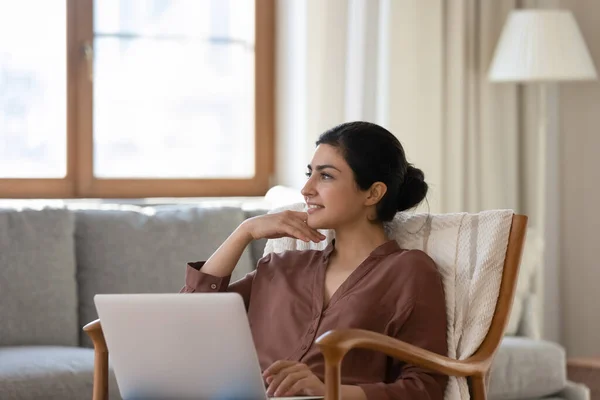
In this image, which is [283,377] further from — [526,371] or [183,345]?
[526,371]

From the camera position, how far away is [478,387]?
82.4 inches

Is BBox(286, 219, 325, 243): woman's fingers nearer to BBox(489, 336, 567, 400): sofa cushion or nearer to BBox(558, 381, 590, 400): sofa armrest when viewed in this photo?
BBox(489, 336, 567, 400): sofa cushion

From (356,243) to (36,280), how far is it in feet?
4.05

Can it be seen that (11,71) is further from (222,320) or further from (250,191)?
(222,320)

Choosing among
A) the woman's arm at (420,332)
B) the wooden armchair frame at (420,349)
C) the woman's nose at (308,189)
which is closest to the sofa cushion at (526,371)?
the wooden armchair frame at (420,349)

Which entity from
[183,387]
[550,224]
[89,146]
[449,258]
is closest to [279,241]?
[449,258]

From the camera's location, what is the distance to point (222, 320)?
1740 mm

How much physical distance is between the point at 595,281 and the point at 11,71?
2532 mm

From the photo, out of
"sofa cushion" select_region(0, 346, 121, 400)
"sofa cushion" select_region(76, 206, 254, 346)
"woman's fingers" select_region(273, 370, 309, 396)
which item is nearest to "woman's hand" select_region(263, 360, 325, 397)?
"woman's fingers" select_region(273, 370, 309, 396)

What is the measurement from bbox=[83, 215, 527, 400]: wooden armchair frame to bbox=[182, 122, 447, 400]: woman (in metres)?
0.07

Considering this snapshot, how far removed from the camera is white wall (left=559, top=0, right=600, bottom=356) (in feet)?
14.2

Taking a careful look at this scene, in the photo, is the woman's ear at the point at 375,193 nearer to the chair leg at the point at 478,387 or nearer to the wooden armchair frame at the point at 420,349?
the wooden armchair frame at the point at 420,349

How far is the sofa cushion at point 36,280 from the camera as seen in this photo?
9.95 ft

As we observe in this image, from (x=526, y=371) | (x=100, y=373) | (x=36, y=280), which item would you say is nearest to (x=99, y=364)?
(x=100, y=373)
